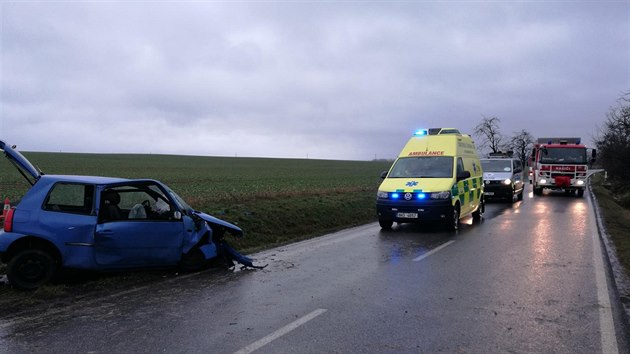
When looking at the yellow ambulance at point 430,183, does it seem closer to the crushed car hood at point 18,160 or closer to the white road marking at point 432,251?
the white road marking at point 432,251

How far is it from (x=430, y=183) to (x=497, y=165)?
12.4 m

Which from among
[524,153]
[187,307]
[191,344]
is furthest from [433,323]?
[524,153]

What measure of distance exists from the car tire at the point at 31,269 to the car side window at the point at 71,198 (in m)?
0.66

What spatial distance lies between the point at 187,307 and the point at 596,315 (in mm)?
4671

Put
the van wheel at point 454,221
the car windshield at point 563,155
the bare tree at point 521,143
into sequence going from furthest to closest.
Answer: the bare tree at point 521,143, the car windshield at point 563,155, the van wheel at point 454,221

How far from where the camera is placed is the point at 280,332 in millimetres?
4555

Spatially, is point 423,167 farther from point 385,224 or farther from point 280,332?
point 280,332

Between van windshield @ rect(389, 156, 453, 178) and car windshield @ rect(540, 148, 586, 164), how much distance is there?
15188 millimetres

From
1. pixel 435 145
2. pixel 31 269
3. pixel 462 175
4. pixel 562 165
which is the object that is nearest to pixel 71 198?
pixel 31 269

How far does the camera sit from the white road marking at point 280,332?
4141mm

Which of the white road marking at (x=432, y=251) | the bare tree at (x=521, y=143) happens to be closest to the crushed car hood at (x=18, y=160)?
the white road marking at (x=432, y=251)

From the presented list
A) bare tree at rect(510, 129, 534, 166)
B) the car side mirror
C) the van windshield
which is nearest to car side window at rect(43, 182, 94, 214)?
the van windshield

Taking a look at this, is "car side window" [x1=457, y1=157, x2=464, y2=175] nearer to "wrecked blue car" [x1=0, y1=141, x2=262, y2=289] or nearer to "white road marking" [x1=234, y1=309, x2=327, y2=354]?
"wrecked blue car" [x1=0, y1=141, x2=262, y2=289]

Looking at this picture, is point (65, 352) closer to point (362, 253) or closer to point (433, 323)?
point (433, 323)
